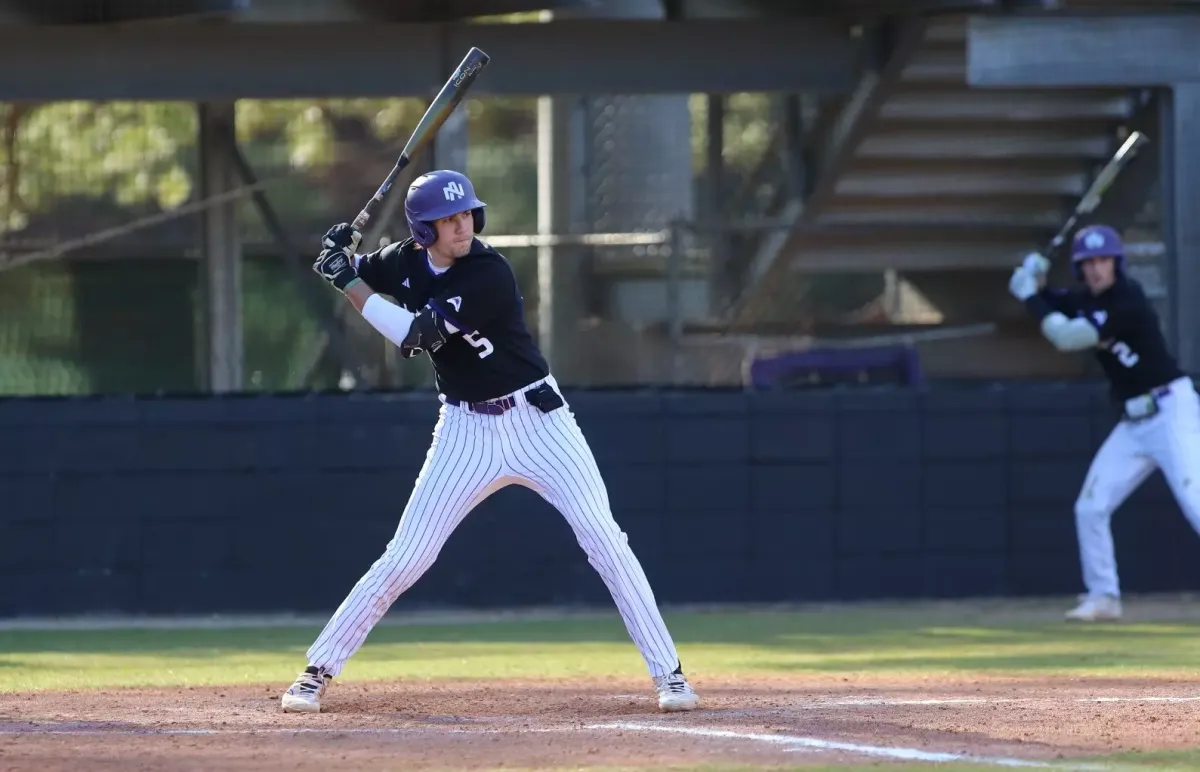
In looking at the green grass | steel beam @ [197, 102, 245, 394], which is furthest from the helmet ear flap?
steel beam @ [197, 102, 245, 394]

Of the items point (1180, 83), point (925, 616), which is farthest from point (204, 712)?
point (1180, 83)

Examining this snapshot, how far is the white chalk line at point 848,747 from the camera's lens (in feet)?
18.2

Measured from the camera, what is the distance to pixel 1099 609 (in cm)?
1026

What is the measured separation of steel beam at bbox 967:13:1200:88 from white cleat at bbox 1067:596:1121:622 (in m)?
3.51

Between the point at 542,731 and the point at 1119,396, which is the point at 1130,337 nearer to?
the point at 1119,396

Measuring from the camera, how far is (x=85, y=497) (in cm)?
1079

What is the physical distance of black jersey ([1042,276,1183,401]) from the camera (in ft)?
32.6

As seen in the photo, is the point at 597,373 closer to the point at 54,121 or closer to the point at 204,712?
the point at 54,121

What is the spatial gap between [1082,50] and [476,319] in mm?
6916

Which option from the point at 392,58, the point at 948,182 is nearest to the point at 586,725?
the point at 392,58

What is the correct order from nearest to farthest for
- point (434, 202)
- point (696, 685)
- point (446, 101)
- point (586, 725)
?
point (586, 725), point (434, 202), point (446, 101), point (696, 685)

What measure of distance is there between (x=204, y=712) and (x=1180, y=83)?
26.5ft

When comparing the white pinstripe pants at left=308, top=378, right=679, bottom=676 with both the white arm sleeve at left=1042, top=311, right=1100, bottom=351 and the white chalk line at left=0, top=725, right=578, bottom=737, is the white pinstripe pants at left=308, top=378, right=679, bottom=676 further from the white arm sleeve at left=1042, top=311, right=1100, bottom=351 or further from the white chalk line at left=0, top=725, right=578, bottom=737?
the white arm sleeve at left=1042, top=311, right=1100, bottom=351

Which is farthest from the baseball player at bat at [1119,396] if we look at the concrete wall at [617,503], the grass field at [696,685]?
the concrete wall at [617,503]
